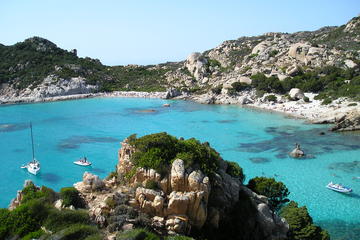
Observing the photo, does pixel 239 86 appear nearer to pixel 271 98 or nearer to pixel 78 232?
pixel 271 98

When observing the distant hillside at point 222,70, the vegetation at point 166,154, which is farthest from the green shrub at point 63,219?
the distant hillside at point 222,70

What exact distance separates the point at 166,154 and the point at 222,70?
83524 mm

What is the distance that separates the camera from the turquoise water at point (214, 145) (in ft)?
78.6

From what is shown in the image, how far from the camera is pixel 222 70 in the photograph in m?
94.9

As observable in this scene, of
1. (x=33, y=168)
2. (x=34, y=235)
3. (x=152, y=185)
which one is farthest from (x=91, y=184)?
(x=33, y=168)

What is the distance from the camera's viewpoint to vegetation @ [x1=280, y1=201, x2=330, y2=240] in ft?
50.8

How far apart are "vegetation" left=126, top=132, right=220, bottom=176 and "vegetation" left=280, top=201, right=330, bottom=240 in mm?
5258

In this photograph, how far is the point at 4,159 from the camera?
34.6m

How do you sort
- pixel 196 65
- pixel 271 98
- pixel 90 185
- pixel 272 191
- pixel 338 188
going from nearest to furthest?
pixel 90 185 < pixel 272 191 < pixel 338 188 < pixel 271 98 < pixel 196 65

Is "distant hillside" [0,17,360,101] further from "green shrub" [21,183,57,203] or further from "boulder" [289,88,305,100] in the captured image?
"green shrub" [21,183,57,203]

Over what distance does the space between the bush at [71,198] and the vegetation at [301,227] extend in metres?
10.6

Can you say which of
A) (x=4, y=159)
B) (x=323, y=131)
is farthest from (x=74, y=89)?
(x=323, y=131)

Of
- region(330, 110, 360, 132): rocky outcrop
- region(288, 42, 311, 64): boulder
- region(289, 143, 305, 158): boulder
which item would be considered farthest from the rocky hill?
region(288, 42, 311, 64): boulder

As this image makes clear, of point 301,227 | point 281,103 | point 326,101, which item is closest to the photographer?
point 301,227
